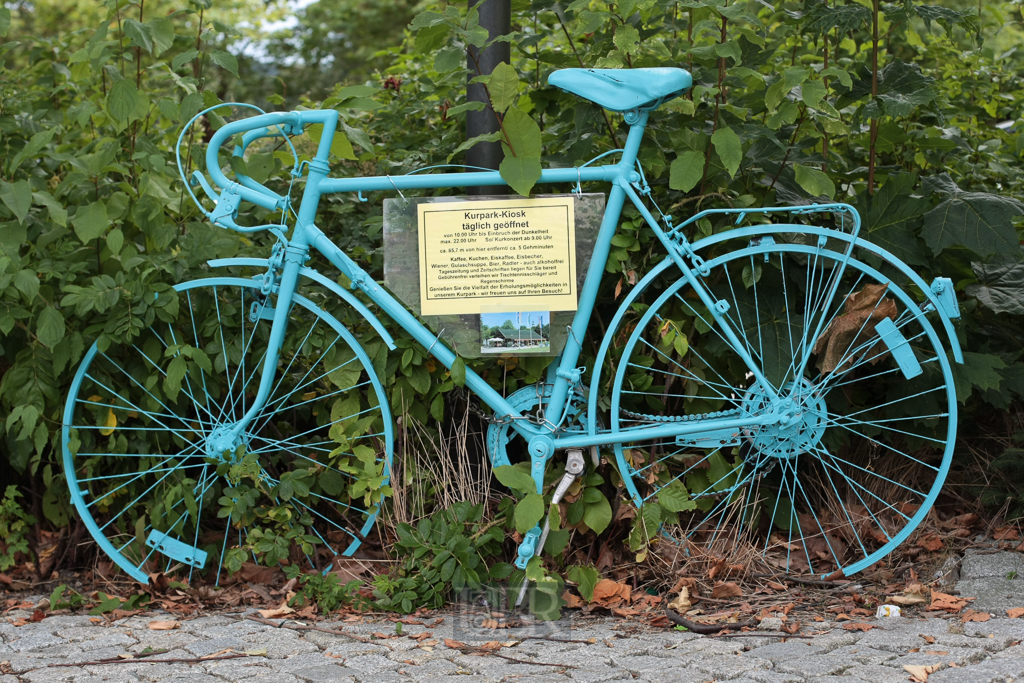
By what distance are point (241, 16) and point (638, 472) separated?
14.8 metres

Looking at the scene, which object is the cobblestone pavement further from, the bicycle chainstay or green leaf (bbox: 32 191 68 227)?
green leaf (bbox: 32 191 68 227)

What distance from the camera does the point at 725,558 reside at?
2895 millimetres

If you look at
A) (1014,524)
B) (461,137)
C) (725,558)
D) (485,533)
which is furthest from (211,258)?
(1014,524)

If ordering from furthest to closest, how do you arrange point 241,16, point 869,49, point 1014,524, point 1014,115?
point 241,16 < point 1014,115 < point 869,49 < point 1014,524

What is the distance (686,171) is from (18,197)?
89.1 inches

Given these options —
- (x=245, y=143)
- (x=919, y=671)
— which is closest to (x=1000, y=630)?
(x=919, y=671)

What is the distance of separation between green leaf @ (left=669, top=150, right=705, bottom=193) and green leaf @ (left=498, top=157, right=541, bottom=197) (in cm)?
47

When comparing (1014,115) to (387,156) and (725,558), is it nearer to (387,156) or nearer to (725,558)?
(725,558)

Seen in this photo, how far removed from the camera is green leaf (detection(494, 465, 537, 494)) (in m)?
2.61

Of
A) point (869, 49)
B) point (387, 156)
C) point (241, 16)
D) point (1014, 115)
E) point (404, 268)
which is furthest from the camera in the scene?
point (241, 16)

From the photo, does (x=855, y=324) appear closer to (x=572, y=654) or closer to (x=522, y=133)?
(x=522, y=133)

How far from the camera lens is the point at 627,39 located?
262 cm

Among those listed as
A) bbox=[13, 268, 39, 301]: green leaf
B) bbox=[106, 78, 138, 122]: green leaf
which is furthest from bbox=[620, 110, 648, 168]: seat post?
bbox=[13, 268, 39, 301]: green leaf

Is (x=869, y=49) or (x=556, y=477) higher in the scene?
(x=869, y=49)
